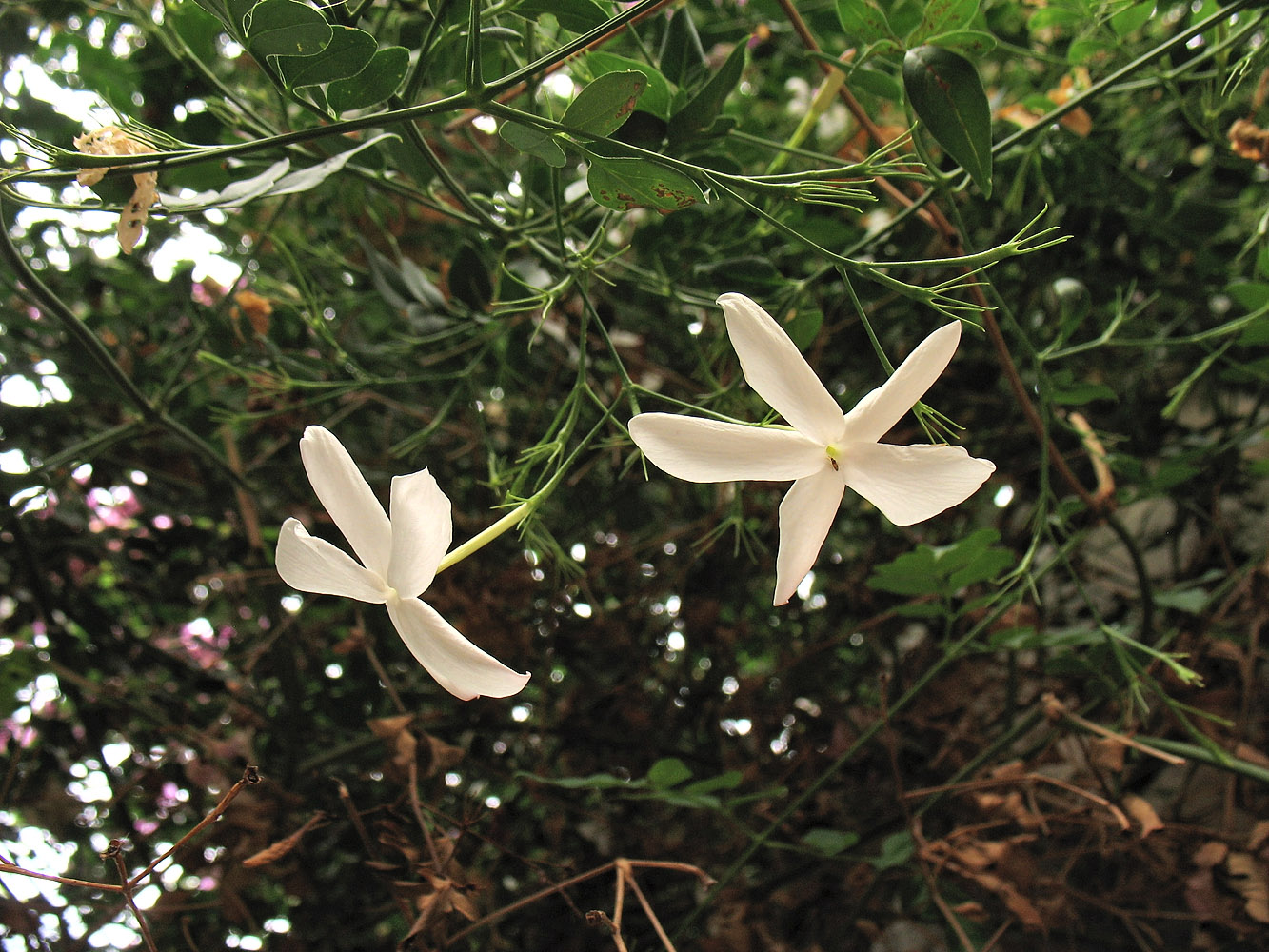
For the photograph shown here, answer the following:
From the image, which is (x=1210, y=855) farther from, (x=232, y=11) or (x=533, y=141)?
(x=232, y=11)

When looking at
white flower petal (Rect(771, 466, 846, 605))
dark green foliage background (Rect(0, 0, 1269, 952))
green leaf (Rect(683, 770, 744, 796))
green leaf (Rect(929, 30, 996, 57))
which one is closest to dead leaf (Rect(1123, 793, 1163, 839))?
dark green foliage background (Rect(0, 0, 1269, 952))

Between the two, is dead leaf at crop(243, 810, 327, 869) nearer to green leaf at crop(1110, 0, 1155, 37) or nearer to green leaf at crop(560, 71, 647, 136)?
green leaf at crop(560, 71, 647, 136)

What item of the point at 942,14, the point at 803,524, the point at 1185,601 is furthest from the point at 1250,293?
the point at 803,524

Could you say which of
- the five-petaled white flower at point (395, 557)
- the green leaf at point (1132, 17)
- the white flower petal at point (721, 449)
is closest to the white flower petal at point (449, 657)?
the five-petaled white flower at point (395, 557)

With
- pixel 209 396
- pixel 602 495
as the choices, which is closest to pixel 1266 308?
pixel 602 495

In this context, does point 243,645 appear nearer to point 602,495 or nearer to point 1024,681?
point 602,495

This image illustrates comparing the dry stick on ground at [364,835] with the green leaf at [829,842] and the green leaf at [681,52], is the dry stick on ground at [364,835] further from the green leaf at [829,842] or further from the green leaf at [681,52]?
the green leaf at [681,52]
